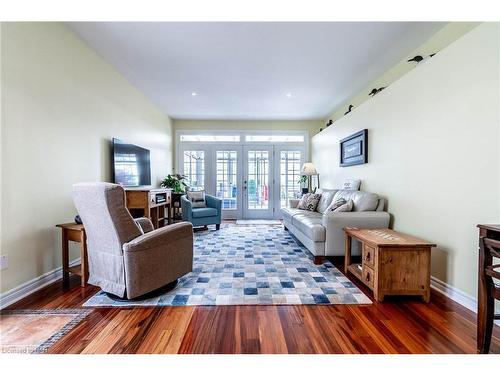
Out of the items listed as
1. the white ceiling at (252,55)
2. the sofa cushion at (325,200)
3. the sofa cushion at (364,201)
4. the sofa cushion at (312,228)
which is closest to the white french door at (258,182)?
the white ceiling at (252,55)

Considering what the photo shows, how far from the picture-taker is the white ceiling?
2.46 m

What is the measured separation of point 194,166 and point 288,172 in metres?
2.56

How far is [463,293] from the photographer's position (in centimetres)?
193

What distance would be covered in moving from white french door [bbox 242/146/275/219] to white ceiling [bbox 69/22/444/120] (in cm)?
186

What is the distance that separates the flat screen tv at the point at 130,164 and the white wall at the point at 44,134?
140 millimetres

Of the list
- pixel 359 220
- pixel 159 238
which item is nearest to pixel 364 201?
pixel 359 220

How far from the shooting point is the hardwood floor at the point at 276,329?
1.44 m

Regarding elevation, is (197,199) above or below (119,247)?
above

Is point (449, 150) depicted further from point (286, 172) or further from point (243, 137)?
point (243, 137)

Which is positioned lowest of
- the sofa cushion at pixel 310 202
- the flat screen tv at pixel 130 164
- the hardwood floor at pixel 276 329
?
the hardwood floor at pixel 276 329

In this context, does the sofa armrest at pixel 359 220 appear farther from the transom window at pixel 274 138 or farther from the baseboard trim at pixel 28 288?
the transom window at pixel 274 138

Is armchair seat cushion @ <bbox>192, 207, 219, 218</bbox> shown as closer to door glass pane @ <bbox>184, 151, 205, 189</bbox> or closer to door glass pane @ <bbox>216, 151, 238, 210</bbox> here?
door glass pane @ <bbox>216, 151, 238, 210</bbox>

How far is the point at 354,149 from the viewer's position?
12.7 ft

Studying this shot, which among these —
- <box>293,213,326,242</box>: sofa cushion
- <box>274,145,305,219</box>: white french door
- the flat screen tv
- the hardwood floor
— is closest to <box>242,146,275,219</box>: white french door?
<box>274,145,305,219</box>: white french door
